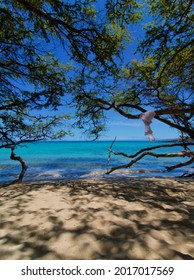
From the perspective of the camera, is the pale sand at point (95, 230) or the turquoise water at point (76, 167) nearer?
the pale sand at point (95, 230)

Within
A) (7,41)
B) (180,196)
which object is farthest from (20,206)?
(7,41)

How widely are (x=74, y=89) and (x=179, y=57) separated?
3680mm

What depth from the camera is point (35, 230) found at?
2.64 metres

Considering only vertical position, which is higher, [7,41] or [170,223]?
[7,41]

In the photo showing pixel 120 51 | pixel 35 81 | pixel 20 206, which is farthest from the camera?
pixel 35 81

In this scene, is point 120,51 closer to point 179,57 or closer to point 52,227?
point 179,57

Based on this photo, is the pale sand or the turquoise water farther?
the turquoise water

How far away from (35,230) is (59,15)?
16.2ft

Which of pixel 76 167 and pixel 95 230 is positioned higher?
pixel 95 230

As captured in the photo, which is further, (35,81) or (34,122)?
(34,122)

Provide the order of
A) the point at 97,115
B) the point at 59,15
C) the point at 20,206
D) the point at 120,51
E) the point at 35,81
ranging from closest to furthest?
the point at 20,206 → the point at 59,15 → the point at 120,51 → the point at 35,81 → the point at 97,115

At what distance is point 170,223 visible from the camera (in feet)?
9.45

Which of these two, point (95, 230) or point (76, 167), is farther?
point (76, 167)

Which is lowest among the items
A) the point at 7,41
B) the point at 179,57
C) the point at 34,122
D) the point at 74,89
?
the point at 34,122
